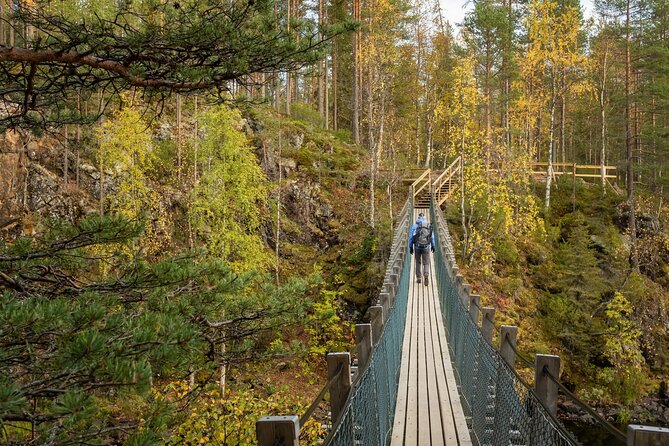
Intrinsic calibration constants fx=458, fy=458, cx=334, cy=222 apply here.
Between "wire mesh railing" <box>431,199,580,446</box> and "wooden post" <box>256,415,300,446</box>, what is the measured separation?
1.03m

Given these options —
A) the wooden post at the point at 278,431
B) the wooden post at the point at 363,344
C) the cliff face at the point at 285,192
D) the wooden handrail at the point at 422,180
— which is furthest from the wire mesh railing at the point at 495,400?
the wooden handrail at the point at 422,180

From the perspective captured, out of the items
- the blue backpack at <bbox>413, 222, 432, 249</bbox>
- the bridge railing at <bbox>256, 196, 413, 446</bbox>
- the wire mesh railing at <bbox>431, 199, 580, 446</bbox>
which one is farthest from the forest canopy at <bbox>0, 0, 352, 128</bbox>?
the blue backpack at <bbox>413, 222, 432, 249</bbox>

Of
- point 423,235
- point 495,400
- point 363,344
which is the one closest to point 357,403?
point 363,344

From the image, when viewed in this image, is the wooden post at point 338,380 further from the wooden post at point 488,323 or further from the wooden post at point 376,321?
the wooden post at point 488,323

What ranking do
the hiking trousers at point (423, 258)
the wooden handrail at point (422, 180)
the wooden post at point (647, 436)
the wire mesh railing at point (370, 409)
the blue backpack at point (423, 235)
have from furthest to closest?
the wooden handrail at point (422, 180), the hiking trousers at point (423, 258), the blue backpack at point (423, 235), the wire mesh railing at point (370, 409), the wooden post at point (647, 436)

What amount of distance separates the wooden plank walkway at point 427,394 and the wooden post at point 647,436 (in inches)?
89.6

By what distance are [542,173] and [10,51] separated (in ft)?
71.0

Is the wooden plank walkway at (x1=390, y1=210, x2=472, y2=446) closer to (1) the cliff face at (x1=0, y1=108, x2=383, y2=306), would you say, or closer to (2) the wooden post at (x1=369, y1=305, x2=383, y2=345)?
(2) the wooden post at (x1=369, y1=305, x2=383, y2=345)

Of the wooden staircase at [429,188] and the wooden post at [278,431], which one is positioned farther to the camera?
the wooden staircase at [429,188]

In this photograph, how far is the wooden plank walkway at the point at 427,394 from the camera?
3.63 metres

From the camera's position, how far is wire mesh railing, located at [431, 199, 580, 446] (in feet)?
7.40

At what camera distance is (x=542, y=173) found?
2114 cm

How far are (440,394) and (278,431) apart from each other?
11.4 feet

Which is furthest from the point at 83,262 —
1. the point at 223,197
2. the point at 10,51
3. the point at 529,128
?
the point at 529,128
